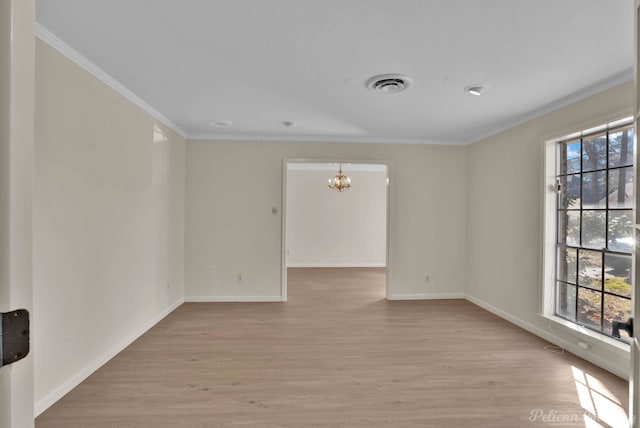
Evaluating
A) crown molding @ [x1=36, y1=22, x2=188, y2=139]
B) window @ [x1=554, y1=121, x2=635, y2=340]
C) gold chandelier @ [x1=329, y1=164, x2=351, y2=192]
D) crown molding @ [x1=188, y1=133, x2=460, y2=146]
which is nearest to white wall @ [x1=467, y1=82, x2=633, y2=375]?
window @ [x1=554, y1=121, x2=635, y2=340]

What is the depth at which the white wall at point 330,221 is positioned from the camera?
26.3ft

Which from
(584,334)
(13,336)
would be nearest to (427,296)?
(584,334)

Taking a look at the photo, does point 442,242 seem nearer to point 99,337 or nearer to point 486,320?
point 486,320

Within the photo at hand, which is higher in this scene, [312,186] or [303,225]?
[312,186]

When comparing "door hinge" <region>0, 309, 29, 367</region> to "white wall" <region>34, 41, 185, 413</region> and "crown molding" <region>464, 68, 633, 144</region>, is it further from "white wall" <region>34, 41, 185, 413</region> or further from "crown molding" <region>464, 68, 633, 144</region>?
"crown molding" <region>464, 68, 633, 144</region>

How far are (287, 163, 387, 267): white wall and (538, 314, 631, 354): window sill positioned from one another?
489 cm

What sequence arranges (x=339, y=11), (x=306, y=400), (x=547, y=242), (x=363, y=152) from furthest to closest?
(x=363, y=152) → (x=547, y=242) → (x=306, y=400) → (x=339, y=11)

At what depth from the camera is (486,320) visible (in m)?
3.94

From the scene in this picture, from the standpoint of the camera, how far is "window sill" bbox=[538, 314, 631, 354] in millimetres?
2596

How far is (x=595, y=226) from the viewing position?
115 inches

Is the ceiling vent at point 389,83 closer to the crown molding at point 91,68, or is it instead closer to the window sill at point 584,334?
the crown molding at point 91,68

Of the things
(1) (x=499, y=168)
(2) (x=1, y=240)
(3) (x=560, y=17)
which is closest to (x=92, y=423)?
(2) (x=1, y=240)

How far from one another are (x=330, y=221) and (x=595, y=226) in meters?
5.64

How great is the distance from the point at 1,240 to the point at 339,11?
1817 millimetres
